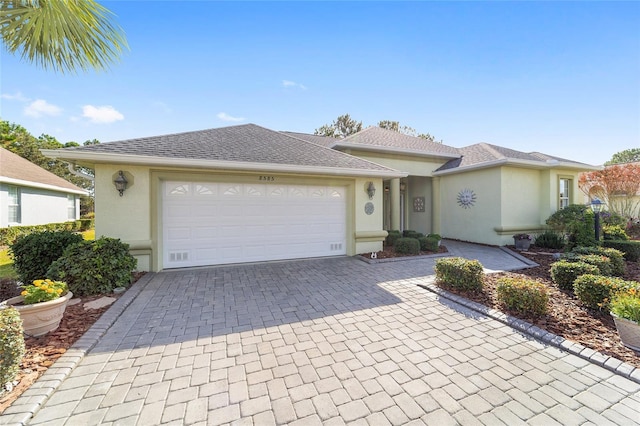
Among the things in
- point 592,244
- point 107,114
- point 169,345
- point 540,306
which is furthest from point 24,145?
point 592,244

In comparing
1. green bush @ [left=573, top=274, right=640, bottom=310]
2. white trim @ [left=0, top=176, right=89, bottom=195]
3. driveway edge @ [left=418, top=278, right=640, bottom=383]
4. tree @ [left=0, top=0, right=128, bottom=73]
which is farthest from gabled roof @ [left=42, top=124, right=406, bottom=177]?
white trim @ [left=0, top=176, right=89, bottom=195]

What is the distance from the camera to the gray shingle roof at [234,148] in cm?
627

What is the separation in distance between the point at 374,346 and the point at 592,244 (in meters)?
9.93

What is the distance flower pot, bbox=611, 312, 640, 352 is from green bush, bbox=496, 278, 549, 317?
2.54ft

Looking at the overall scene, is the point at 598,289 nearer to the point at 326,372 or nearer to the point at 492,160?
the point at 326,372

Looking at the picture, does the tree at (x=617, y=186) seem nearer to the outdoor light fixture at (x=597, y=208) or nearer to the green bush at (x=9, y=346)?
the outdoor light fixture at (x=597, y=208)

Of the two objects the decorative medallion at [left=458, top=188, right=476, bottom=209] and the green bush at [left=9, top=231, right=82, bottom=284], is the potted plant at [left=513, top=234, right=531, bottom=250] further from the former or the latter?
the green bush at [left=9, top=231, right=82, bottom=284]

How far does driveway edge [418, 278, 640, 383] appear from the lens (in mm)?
2699

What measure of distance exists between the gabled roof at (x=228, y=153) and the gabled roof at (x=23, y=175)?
34.5 feet

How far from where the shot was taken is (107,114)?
1041cm

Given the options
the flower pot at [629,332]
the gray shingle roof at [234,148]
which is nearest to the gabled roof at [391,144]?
the gray shingle roof at [234,148]

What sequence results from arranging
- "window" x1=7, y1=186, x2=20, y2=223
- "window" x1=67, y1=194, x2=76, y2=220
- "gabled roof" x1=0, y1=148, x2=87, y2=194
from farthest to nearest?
1. "window" x1=67, y1=194, x2=76, y2=220
2. "window" x1=7, y1=186, x2=20, y2=223
3. "gabled roof" x1=0, y1=148, x2=87, y2=194

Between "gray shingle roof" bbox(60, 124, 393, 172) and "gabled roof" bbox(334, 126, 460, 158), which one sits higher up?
"gabled roof" bbox(334, 126, 460, 158)

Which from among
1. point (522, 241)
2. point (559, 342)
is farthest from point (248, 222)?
point (522, 241)
